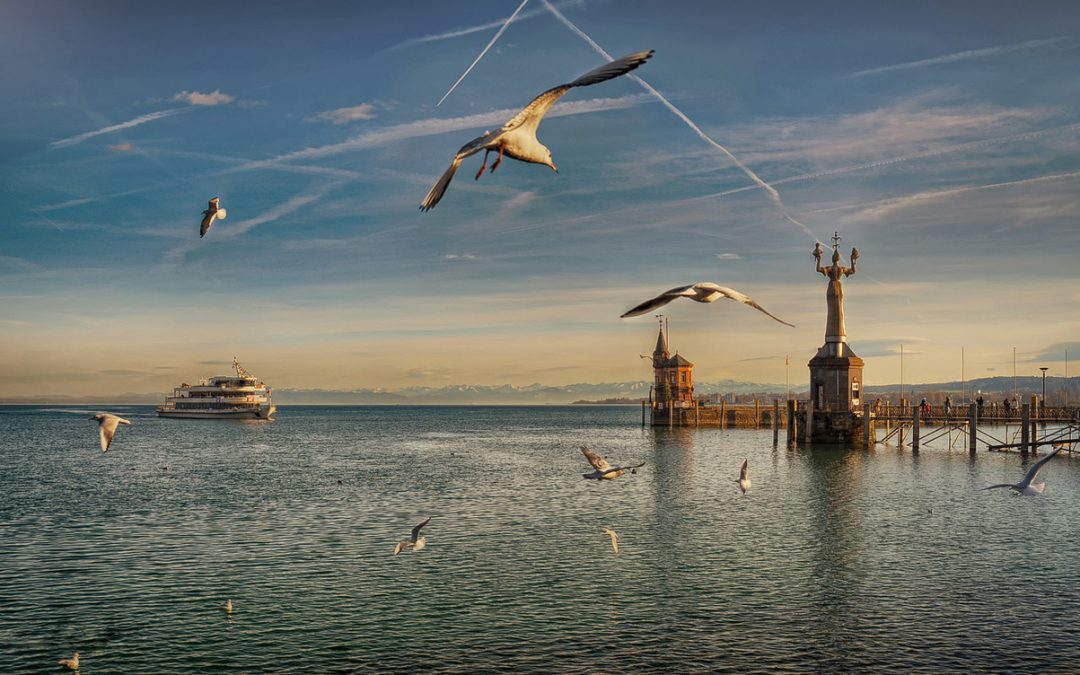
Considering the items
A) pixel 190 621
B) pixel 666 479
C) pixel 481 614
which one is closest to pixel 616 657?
pixel 481 614

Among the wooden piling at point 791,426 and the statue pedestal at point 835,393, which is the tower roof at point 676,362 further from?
the statue pedestal at point 835,393

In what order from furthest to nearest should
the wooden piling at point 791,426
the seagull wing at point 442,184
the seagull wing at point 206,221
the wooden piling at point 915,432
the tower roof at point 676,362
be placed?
the tower roof at point 676,362, the wooden piling at point 791,426, the wooden piling at point 915,432, the seagull wing at point 206,221, the seagull wing at point 442,184

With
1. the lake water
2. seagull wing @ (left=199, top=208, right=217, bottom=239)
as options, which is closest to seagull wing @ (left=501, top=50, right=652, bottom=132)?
seagull wing @ (left=199, top=208, right=217, bottom=239)

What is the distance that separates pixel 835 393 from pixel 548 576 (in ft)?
160

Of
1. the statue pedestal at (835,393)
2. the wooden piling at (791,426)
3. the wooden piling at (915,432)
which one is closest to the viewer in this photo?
the statue pedestal at (835,393)

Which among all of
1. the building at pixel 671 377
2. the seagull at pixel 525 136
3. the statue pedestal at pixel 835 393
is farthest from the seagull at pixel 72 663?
the building at pixel 671 377

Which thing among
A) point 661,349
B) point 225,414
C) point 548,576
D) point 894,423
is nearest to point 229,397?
point 225,414

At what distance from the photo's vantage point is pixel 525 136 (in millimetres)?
11977

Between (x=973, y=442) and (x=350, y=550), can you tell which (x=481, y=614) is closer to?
(x=350, y=550)

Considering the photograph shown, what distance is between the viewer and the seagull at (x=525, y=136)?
10.5 metres

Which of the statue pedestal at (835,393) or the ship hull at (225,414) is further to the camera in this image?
the ship hull at (225,414)

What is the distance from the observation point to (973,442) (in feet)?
234

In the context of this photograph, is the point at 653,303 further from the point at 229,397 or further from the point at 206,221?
the point at 229,397

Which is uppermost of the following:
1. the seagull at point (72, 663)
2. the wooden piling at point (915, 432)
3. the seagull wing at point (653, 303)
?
the seagull wing at point (653, 303)
